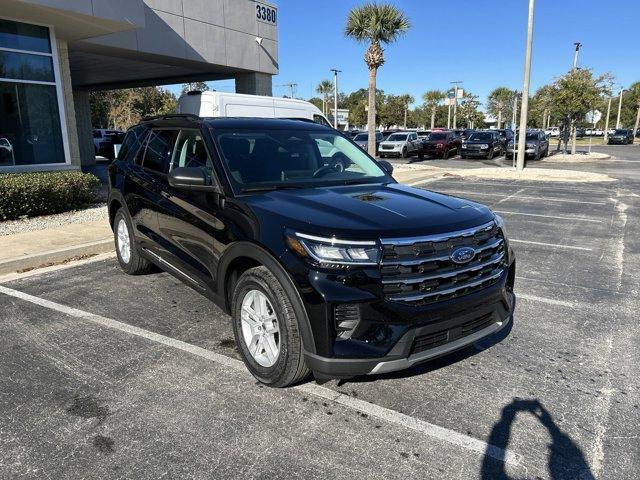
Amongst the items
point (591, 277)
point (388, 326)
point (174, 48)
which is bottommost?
point (591, 277)

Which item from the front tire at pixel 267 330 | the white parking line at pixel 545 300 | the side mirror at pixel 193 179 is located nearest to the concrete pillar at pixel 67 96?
the side mirror at pixel 193 179

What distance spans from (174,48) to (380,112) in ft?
228

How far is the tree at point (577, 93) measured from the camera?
1031 inches

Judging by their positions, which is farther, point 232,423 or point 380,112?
point 380,112

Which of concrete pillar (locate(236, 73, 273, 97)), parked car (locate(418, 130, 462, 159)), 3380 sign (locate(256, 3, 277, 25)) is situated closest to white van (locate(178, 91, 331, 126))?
concrete pillar (locate(236, 73, 273, 97))

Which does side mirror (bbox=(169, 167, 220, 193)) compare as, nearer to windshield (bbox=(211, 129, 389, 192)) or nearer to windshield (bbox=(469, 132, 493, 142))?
windshield (bbox=(211, 129, 389, 192))

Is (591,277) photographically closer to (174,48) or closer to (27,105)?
(27,105)

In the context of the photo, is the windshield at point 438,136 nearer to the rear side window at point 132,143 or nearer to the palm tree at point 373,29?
the palm tree at point 373,29

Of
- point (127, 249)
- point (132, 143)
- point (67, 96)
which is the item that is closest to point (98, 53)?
point (67, 96)

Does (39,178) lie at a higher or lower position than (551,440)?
higher

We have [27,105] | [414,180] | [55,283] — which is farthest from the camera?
[414,180]

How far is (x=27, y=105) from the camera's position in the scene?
1130cm

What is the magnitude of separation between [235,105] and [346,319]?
9.60 metres

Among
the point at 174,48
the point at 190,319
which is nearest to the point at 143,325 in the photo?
the point at 190,319
